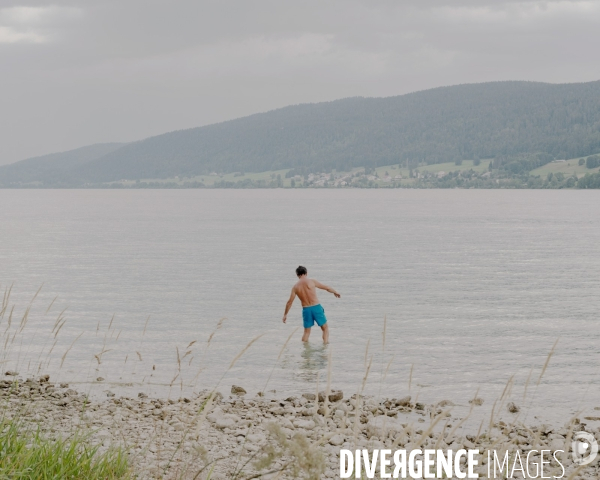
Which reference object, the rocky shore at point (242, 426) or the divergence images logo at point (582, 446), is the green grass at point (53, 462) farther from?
the divergence images logo at point (582, 446)

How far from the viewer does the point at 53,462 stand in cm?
461

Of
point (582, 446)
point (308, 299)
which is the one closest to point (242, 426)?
point (582, 446)

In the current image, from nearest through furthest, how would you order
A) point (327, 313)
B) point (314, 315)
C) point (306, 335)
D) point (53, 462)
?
1. point (53, 462)
2. point (314, 315)
3. point (306, 335)
4. point (327, 313)

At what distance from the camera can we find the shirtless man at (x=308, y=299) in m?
16.2

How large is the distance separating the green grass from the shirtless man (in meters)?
11.1

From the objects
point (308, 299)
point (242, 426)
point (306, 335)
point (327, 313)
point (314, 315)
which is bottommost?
point (327, 313)

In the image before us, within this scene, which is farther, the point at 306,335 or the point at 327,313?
the point at 327,313

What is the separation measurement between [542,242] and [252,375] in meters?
47.4

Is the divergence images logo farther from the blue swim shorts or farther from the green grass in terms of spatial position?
the blue swim shorts

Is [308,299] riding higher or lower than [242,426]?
higher

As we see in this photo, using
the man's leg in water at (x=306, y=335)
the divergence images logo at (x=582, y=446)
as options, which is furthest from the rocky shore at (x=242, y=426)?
the man's leg in water at (x=306, y=335)

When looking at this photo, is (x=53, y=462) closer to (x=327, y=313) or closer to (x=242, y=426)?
(x=242, y=426)

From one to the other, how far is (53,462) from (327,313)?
18.8m

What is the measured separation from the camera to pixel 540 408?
11914 millimetres
